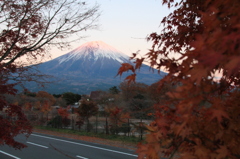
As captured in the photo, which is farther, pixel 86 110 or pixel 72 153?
pixel 86 110

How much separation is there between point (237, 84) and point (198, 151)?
113 cm

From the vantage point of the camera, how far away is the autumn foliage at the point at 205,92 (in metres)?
1.23

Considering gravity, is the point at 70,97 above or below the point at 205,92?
below

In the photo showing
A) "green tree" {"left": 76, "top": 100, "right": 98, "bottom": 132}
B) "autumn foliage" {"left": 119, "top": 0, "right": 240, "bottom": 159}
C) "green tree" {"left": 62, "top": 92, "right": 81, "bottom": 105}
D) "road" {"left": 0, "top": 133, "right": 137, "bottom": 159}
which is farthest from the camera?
"green tree" {"left": 62, "top": 92, "right": 81, "bottom": 105}

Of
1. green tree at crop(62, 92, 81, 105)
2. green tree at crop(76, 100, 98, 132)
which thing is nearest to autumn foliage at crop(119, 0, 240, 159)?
green tree at crop(76, 100, 98, 132)

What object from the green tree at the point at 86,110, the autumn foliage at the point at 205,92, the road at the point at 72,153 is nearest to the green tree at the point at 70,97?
the green tree at the point at 86,110

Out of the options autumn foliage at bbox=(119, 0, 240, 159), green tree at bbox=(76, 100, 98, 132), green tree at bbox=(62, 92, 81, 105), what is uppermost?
autumn foliage at bbox=(119, 0, 240, 159)

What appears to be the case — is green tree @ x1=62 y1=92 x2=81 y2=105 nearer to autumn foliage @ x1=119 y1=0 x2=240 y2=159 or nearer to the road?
the road

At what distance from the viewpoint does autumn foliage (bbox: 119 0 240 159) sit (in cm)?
123

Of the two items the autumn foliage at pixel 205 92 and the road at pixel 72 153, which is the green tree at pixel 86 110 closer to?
the road at pixel 72 153

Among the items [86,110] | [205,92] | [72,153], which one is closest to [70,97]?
[86,110]

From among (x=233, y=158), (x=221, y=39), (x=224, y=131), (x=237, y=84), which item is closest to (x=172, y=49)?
(x=237, y=84)

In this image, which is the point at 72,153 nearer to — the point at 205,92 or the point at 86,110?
the point at 86,110

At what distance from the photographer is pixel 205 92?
1.45 meters
